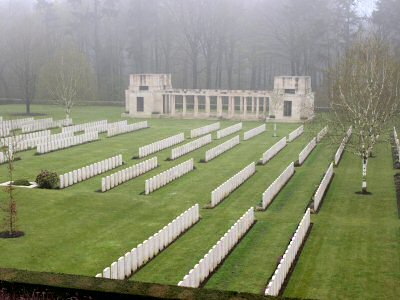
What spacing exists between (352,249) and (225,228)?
209 inches

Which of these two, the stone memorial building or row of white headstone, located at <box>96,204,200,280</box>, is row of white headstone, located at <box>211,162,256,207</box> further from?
the stone memorial building

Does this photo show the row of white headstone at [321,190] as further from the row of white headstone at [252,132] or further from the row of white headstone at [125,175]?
the row of white headstone at [252,132]

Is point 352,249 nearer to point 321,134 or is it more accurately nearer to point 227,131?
point 321,134

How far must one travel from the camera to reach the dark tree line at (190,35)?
91.4 meters

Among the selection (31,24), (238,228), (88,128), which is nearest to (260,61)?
(31,24)

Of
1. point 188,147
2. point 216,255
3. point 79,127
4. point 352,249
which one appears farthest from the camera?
point 79,127

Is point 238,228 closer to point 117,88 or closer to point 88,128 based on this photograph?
point 88,128

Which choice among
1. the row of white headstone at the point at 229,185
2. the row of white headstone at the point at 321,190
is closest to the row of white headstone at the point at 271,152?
the row of white headstone at the point at 229,185

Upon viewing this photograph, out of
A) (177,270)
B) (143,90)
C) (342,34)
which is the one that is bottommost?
(177,270)

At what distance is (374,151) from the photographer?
4772 centimetres

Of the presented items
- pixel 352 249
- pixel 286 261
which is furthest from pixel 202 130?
pixel 286 261

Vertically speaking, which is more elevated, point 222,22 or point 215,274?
point 222,22

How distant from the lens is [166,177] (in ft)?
109

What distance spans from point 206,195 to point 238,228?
8566 mm
